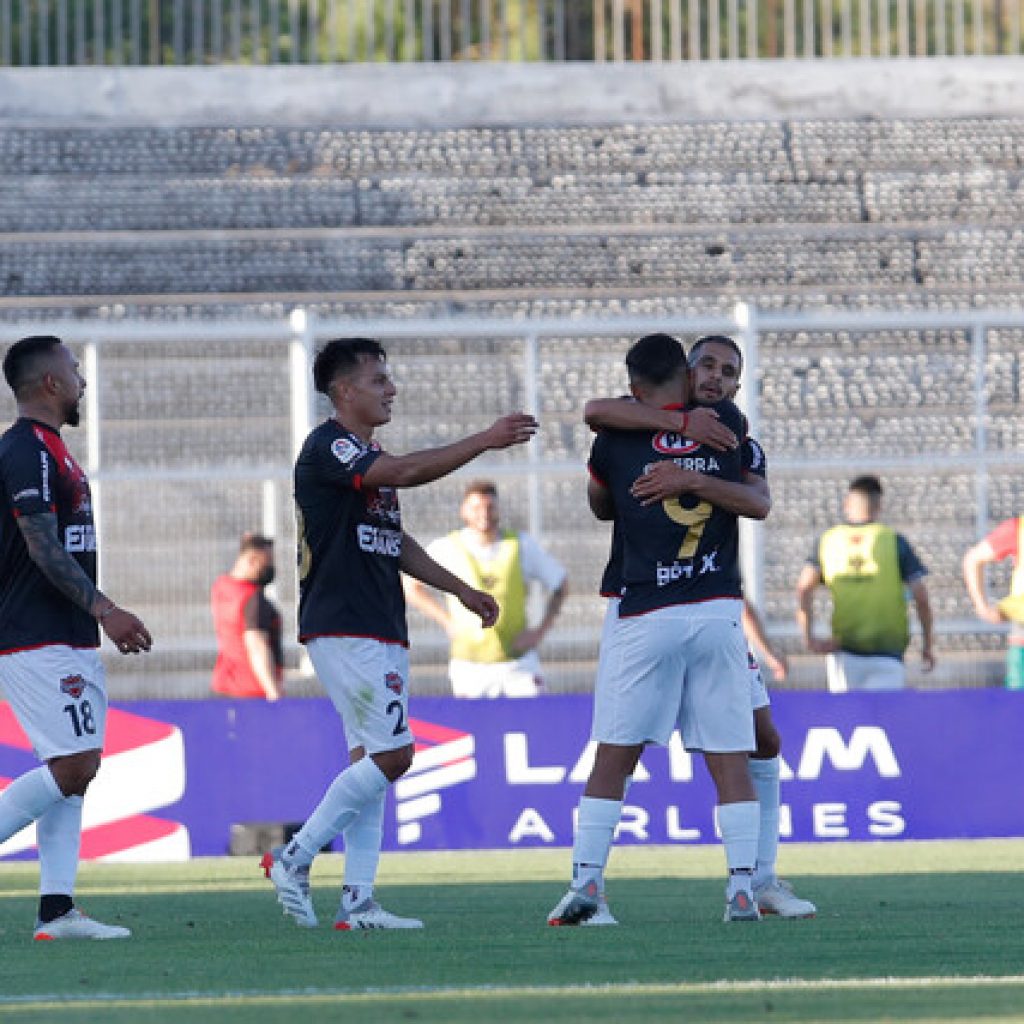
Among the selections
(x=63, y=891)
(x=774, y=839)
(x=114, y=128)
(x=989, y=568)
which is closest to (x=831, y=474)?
(x=989, y=568)

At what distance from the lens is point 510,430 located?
8.60m

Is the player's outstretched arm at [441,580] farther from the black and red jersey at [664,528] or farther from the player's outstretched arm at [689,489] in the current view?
the player's outstretched arm at [689,489]

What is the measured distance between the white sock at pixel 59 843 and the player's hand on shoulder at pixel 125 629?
2.43 feet

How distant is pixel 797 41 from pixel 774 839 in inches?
773

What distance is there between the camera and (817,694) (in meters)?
14.9

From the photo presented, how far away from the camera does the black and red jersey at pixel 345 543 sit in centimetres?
904

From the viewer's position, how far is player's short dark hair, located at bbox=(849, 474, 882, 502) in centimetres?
1630

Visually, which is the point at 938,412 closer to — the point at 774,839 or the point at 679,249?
the point at 679,249

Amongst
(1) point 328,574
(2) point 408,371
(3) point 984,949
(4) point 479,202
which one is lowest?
(3) point 984,949

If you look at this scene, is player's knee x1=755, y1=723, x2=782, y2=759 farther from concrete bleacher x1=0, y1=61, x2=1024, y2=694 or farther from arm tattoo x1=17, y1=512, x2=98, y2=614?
concrete bleacher x1=0, y1=61, x2=1024, y2=694

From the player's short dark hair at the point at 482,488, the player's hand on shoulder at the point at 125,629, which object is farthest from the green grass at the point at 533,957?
the player's short dark hair at the point at 482,488

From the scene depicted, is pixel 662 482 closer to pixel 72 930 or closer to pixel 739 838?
pixel 739 838

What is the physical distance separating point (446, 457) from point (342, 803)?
126 cm

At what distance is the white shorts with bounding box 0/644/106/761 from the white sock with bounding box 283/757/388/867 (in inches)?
31.2
